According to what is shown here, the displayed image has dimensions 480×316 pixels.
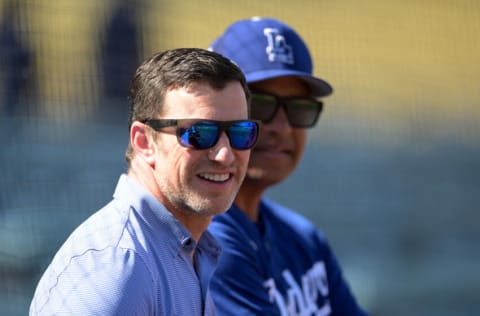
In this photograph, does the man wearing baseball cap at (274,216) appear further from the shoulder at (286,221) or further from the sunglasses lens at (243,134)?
the sunglasses lens at (243,134)

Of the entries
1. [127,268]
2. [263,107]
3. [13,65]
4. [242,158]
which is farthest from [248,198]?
[13,65]

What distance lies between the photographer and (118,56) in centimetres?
516

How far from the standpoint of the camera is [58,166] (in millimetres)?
4766

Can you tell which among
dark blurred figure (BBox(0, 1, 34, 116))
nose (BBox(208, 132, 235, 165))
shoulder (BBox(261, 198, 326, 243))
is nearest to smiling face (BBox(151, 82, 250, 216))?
nose (BBox(208, 132, 235, 165))

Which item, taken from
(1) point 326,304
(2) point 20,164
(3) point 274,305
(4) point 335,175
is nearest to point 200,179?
(3) point 274,305

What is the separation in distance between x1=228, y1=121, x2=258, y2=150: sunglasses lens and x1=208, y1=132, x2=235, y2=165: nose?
0.01m

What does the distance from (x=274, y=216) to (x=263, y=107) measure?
14.3 inches

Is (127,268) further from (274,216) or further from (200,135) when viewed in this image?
(274,216)

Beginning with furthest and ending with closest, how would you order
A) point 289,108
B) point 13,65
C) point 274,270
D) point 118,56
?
point 118,56 → point 13,65 → point 289,108 → point 274,270

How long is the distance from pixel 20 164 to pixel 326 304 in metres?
2.56

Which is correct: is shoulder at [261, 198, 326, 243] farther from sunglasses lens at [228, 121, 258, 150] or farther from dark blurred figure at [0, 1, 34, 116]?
dark blurred figure at [0, 1, 34, 116]

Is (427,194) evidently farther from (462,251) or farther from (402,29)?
(402,29)

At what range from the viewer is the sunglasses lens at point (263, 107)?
2405 millimetres

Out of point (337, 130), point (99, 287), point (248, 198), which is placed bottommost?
point (337, 130)
